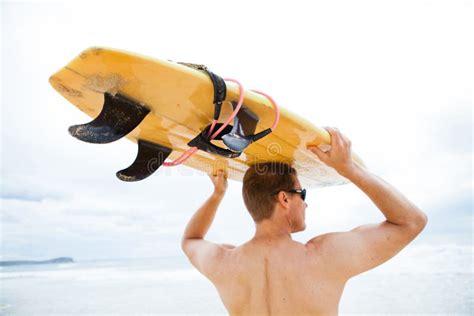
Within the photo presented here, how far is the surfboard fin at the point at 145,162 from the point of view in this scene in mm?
2289

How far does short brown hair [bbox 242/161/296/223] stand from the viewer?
99.3 inches

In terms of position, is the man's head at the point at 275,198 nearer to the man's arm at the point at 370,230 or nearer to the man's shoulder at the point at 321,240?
the man's shoulder at the point at 321,240

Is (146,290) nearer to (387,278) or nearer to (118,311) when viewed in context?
(118,311)

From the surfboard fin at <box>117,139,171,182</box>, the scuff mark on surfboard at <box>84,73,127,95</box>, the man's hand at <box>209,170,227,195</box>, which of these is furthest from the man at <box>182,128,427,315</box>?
the scuff mark on surfboard at <box>84,73,127,95</box>

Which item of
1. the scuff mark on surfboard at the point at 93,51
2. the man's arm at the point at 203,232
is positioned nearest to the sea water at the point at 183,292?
the man's arm at the point at 203,232

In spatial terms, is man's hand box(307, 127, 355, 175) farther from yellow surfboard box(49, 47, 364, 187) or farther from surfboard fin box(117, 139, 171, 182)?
surfboard fin box(117, 139, 171, 182)

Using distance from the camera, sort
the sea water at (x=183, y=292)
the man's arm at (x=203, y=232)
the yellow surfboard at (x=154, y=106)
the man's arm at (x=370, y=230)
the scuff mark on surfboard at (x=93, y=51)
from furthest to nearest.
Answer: the sea water at (x=183, y=292), the man's arm at (x=203, y=232), the man's arm at (x=370, y=230), the yellow surfboard at (x=154, y=106), the scuff mark on surfboard at (x=93, y=51)

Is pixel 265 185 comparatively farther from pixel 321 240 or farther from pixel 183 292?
pixel 183 292

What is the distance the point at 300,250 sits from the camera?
91.1 inches

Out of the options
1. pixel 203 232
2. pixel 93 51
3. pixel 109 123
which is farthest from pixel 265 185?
pixel 93 51

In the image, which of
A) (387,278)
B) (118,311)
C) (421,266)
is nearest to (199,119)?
(118,311)

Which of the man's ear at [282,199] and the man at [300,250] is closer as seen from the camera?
the man at [300,250]

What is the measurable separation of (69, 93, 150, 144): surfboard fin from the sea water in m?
7.39

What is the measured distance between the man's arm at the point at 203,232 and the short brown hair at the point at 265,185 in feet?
1.22
